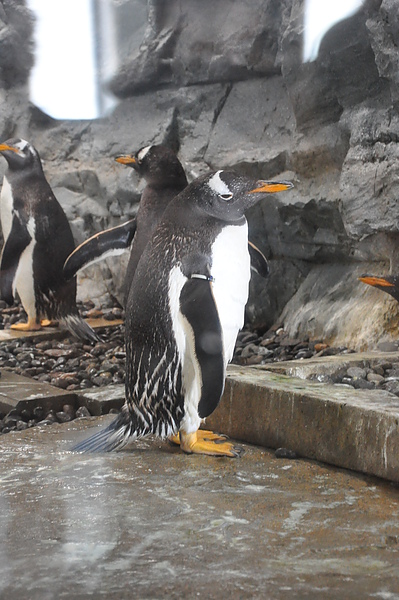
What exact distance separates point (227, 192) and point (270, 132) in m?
2.72

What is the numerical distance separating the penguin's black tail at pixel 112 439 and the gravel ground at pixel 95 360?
0.63 metres

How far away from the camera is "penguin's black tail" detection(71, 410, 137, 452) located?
242 cm

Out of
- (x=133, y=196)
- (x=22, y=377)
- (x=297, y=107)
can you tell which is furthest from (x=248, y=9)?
(x=22, y=377)

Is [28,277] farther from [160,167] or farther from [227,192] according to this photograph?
[227,192]

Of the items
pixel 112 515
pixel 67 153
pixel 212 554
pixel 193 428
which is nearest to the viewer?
pixel 212 554

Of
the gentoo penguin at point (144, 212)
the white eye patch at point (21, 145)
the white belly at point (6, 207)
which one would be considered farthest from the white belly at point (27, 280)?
the gentoo penguin at point (144, 212)

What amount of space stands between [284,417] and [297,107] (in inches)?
101

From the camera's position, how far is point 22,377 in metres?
3.73

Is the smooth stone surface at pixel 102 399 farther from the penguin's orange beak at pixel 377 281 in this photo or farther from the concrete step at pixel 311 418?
the penguin's orange beak at pixel 377 281

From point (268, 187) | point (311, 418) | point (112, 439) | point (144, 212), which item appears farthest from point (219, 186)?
point (144, 212)

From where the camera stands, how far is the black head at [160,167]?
157 inches

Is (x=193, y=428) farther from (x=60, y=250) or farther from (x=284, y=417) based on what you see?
(x=60, y=250)

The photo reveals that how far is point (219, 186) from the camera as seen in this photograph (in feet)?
7.72

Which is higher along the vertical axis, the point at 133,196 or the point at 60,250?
the point at 133,196
